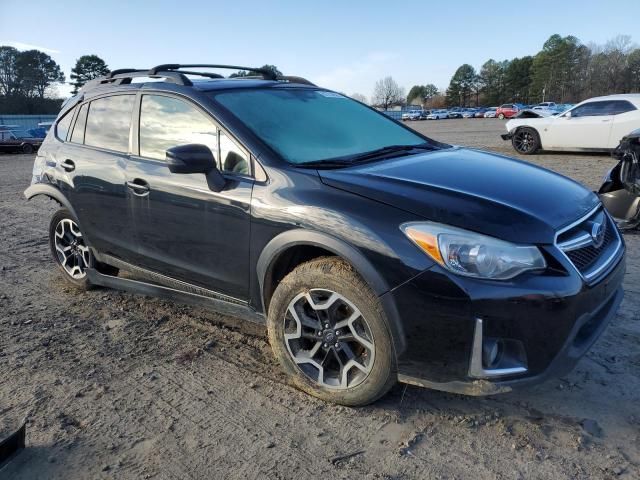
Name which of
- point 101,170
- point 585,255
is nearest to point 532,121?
point 585,255

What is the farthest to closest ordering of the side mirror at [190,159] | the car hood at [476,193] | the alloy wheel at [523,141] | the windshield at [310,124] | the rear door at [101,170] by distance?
the alloy wheel at [523,141], the rear door at [101,170], the windshield at [310,124], the side mirror at [190,159], the car hood at [476,193]

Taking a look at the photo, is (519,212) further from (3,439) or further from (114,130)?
(114,130)

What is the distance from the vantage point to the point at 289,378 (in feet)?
10.1

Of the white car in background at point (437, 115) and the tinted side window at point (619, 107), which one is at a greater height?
the white car in background at point (437, 115)

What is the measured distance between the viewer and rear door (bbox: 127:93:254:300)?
3025 mm

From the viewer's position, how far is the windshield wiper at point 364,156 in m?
2.99

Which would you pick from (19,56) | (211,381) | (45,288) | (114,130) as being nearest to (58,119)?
(114,130)

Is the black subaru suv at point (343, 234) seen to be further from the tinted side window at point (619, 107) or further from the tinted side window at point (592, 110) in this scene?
the tinted side window at point (592, 110)

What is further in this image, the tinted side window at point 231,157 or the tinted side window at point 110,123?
the tinted side window at point 110,123

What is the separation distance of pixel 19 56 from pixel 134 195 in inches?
3234

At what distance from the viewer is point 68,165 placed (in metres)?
4.22

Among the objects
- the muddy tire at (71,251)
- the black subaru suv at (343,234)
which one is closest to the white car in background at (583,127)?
the black subaru suv at (343,234)

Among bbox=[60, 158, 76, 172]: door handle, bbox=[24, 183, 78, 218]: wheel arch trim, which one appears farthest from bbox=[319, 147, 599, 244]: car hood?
bbox=[24, 183, 78, 218]: wheel arch trim

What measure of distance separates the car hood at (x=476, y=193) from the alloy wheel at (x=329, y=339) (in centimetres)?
60
